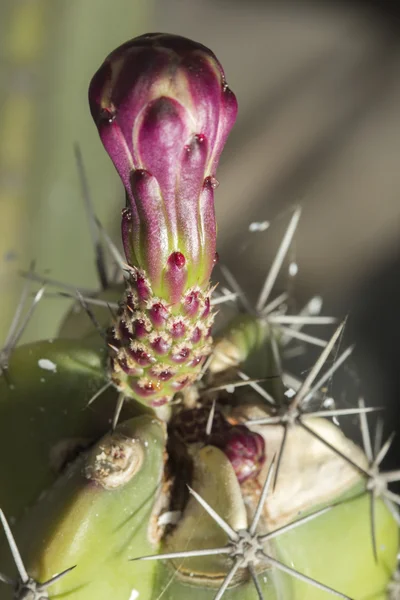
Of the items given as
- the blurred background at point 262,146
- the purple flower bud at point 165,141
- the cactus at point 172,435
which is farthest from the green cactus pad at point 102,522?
the blurred background at point 262,146

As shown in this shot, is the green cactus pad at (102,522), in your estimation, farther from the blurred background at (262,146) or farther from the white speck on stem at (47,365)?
the blurred background at (262,146)

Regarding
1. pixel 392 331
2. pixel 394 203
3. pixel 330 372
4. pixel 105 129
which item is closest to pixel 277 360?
pixel 330 372

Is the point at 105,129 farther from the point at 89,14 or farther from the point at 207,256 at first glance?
the point at 89,14

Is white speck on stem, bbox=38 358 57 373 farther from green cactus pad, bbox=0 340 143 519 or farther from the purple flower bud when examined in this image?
the purple flower bud

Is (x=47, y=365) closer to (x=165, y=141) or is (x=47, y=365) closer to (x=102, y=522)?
(x=102, y=522)

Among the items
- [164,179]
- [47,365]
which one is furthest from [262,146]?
[164,179]

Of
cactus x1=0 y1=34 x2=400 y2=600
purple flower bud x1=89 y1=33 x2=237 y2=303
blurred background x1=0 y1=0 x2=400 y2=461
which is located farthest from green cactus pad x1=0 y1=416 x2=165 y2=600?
blurred background x1=0 y1=0 x2=400 y2=461
